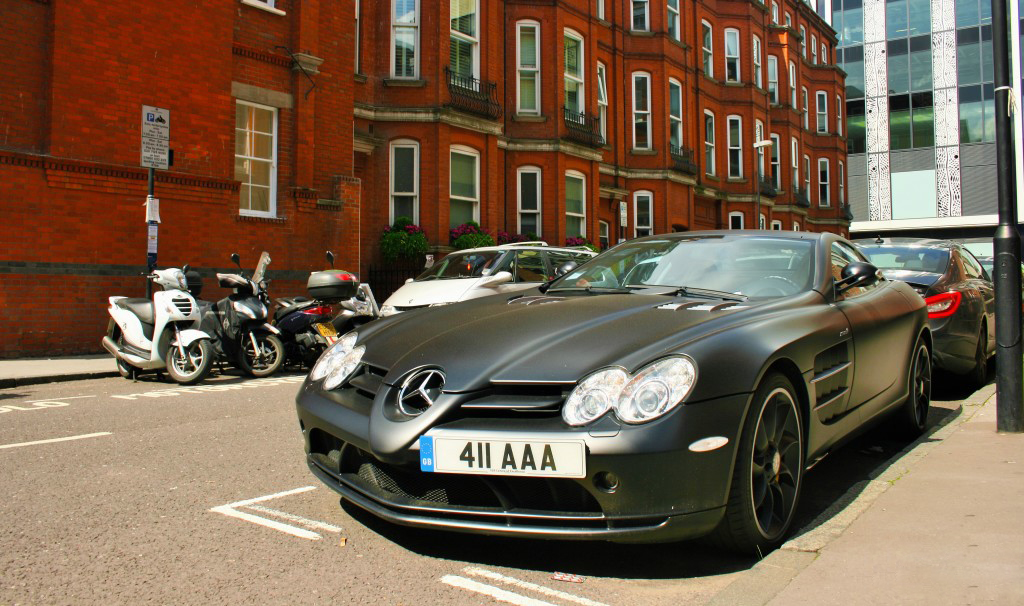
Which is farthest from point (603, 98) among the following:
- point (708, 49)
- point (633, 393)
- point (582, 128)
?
point (633, 393)

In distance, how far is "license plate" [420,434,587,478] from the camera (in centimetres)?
279

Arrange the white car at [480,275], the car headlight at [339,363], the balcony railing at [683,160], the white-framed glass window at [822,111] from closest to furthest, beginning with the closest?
the car headlight at [339,363], the white car at [480,275], the balcony railing at [683,160], the white-framed glass window at [822,111]

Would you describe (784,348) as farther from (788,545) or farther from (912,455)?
(912,455)

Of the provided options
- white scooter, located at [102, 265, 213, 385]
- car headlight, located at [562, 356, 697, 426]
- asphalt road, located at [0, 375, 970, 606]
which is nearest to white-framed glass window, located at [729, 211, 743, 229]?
white scooter, located at [102, 265, 213, 385]

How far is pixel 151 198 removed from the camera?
11.3 meters

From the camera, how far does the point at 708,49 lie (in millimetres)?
31328

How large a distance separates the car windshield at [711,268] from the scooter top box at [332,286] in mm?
5481

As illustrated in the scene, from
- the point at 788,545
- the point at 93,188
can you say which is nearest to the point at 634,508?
the point at 788,545

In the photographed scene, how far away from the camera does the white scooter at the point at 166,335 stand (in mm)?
9000

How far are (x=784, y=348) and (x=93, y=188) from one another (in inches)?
449

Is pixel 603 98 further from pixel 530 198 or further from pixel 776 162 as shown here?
pixel 776 162

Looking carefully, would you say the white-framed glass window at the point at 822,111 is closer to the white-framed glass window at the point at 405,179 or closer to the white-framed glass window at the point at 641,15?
the white-framed glass window at the point at 641,15

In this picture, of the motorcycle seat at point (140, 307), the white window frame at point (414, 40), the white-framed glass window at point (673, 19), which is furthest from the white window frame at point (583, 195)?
the motorcycle seat at point (140, 307)

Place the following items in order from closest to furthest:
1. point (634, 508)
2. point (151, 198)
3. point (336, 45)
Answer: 1. point (634, 508)
2. point (151, 198)
3. point (336, 45)
